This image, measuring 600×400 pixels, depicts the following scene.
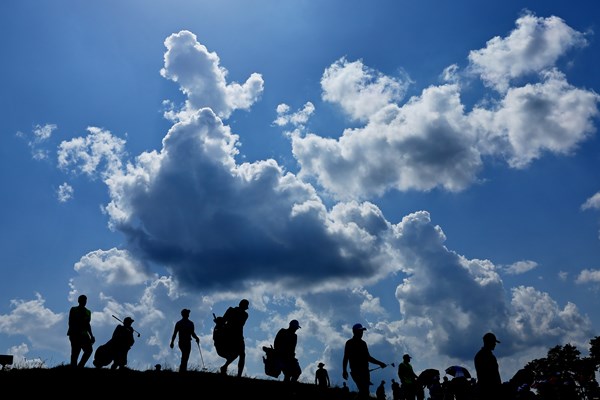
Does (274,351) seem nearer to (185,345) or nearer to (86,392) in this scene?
(185,345)

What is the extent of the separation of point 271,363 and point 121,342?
4.37 meters

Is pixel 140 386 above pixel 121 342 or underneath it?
underneath

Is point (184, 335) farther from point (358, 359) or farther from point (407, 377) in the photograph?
point (407, 377)

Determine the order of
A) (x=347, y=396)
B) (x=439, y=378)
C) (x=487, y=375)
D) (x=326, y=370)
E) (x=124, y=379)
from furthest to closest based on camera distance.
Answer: (x=326, y=370), (x=439, y=378), (x=347, y=396), (x=124, y=379), (x=487, y=375)

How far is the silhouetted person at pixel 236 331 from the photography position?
1341 cm

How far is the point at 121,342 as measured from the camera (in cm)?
1388

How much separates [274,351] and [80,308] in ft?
17.5

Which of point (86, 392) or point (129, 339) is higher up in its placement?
point (129, 339)

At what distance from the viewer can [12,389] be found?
926 cm

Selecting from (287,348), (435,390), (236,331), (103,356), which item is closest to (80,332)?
(103,356)

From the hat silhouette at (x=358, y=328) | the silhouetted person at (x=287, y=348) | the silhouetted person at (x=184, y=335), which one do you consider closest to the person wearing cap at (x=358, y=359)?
the hat silhouette at (x=358, y=328)

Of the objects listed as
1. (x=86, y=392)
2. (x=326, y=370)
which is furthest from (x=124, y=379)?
(x=326, y=370)

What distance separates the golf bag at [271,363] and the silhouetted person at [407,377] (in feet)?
17.0

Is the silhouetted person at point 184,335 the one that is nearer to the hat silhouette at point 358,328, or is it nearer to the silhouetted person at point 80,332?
the silhouetted person at point 80,332
